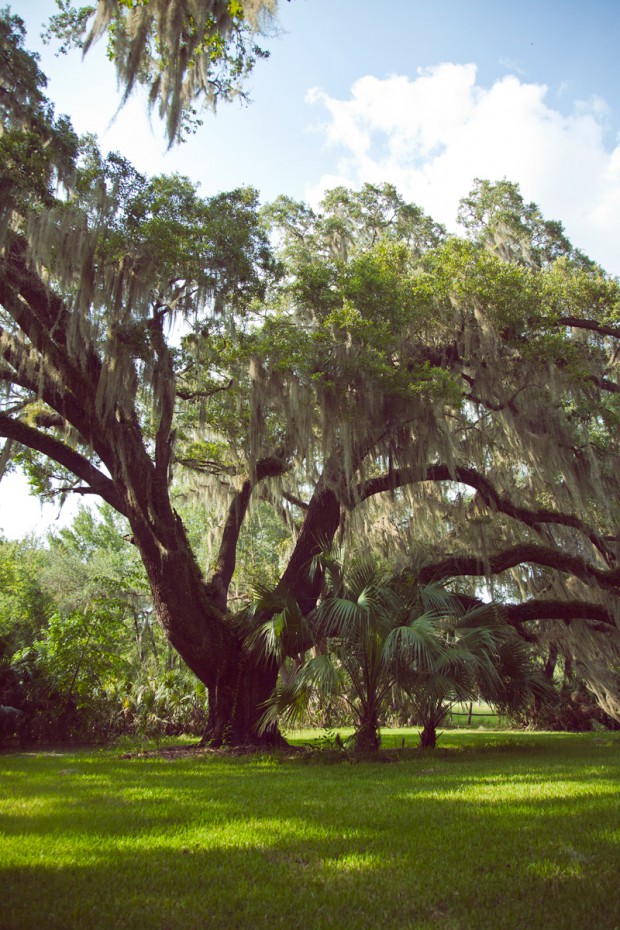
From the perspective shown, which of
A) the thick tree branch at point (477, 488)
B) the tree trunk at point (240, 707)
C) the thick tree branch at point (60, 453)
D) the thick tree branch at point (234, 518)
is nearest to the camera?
the thick tree branch at point (60, 453)

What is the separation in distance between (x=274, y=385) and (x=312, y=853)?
6.41 m

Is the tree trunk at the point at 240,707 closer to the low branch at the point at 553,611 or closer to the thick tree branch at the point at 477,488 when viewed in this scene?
the thick tree branch at the point at 477,488

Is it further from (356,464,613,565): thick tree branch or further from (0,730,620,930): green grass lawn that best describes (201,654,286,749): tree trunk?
(0,730,620,930): green grass lawn

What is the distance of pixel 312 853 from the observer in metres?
2.83

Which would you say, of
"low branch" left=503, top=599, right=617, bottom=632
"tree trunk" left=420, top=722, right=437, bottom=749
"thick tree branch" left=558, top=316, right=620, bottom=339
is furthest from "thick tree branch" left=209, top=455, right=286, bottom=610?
"thick tree branch" left=558, top=316, right=620, bottom=339

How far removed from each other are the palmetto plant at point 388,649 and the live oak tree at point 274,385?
676 mm

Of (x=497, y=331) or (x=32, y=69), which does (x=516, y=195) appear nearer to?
(x=497, y=331)

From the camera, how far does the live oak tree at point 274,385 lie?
7.27m

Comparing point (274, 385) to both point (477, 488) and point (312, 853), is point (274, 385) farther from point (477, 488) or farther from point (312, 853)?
point (312, 853)

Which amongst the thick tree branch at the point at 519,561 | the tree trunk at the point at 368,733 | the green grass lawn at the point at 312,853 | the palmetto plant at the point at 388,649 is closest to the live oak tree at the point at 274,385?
the thick tree branch at the point at 519,561

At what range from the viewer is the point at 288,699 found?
6.91 metres

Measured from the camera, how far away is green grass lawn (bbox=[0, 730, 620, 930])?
2.17 metres

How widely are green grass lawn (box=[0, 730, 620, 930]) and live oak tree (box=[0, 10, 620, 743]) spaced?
149 inches

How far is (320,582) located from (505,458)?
4172 millimetres
